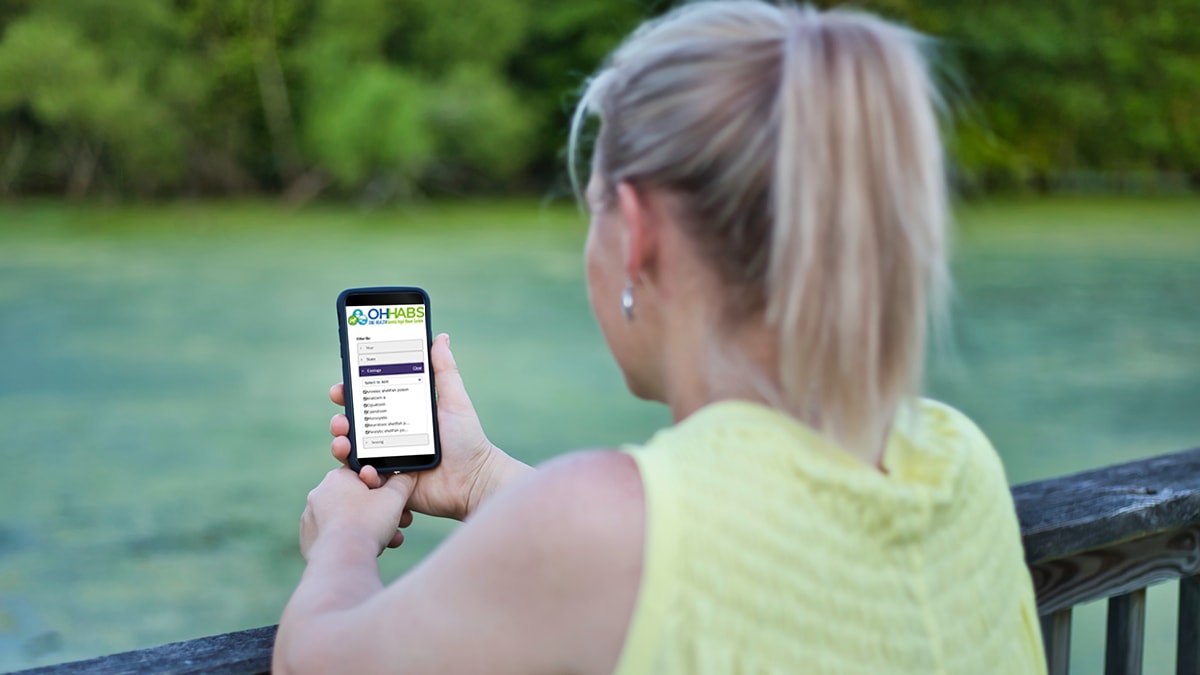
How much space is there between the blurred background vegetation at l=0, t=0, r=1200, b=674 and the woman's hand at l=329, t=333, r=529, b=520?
8.2 inches

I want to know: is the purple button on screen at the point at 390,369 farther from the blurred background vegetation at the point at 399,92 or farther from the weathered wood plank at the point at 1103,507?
the blurred background vegetation at the point at 399,92

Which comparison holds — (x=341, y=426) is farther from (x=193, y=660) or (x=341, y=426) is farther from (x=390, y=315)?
(x=193, y=660)

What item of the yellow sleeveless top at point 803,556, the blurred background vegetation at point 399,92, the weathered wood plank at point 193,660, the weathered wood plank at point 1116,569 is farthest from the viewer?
the blurred background vegetation at point 399,92

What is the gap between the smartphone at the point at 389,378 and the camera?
1115mm

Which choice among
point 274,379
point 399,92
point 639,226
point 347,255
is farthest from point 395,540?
point 399,92

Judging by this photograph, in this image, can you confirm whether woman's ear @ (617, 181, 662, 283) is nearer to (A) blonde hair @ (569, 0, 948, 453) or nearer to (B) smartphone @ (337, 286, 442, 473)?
(A) blonde hair @ (569, 0, 948, 453)

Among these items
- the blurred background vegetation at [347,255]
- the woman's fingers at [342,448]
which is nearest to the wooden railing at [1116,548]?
the blurred background vegetation at [347,255]

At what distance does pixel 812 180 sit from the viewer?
715 mm

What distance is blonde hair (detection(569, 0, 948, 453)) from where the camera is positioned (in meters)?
0.72

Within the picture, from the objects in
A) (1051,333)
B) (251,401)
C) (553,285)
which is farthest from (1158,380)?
(251,401)

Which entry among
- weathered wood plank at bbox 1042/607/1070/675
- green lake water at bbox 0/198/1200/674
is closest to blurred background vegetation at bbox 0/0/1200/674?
green lake water at bbox 0/198/1200/674

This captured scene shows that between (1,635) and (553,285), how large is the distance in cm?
931

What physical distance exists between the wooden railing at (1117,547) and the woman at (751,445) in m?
0.45

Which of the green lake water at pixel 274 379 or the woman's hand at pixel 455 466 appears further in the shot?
the green lake water at pixel 274 379
